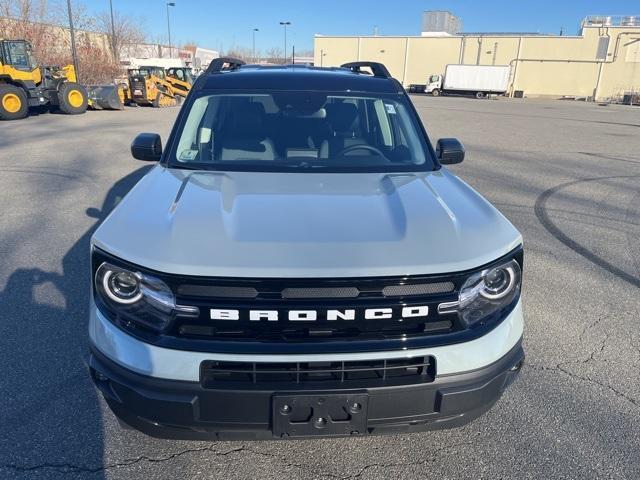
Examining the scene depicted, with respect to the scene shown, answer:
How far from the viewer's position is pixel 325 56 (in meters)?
71.4

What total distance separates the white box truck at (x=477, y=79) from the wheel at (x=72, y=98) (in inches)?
1557

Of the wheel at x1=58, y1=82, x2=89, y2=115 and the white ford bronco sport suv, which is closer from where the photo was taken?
the white ford bronco sport suv

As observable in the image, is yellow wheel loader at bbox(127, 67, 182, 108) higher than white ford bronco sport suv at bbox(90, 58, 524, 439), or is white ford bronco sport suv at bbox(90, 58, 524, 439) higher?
white ford bronco sport suv at bbox(90, 58, 524, 439)

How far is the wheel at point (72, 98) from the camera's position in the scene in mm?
20578

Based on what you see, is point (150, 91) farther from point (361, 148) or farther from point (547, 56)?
point (547, 56)

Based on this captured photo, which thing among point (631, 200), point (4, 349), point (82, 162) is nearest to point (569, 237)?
point (631, 200)

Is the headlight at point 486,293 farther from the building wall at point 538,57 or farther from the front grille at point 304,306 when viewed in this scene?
the building wall at point 538,57

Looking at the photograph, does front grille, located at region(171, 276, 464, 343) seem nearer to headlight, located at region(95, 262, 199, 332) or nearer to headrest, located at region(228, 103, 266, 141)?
headlight, located at region(95, 262, 199, 332)

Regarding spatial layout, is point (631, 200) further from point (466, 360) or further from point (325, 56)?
point (325, 56)

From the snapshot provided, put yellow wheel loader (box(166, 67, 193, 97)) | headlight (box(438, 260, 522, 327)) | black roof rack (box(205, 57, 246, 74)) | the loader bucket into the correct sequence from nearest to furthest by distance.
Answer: headlight (box(438, 260, 522, 327)) < black roof rack (box(205, 57, 246, 74)) < the loader bucket < yellow wheel loader (box(166, 67, 193, 97))

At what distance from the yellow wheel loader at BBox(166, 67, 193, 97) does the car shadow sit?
2605 centimetres

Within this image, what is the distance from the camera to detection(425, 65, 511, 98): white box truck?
167 ft

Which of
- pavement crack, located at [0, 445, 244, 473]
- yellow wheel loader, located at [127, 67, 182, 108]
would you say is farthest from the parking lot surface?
yellow wheel loader, located at [127, 67, 182, 108]

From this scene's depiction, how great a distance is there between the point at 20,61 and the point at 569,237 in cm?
2074
